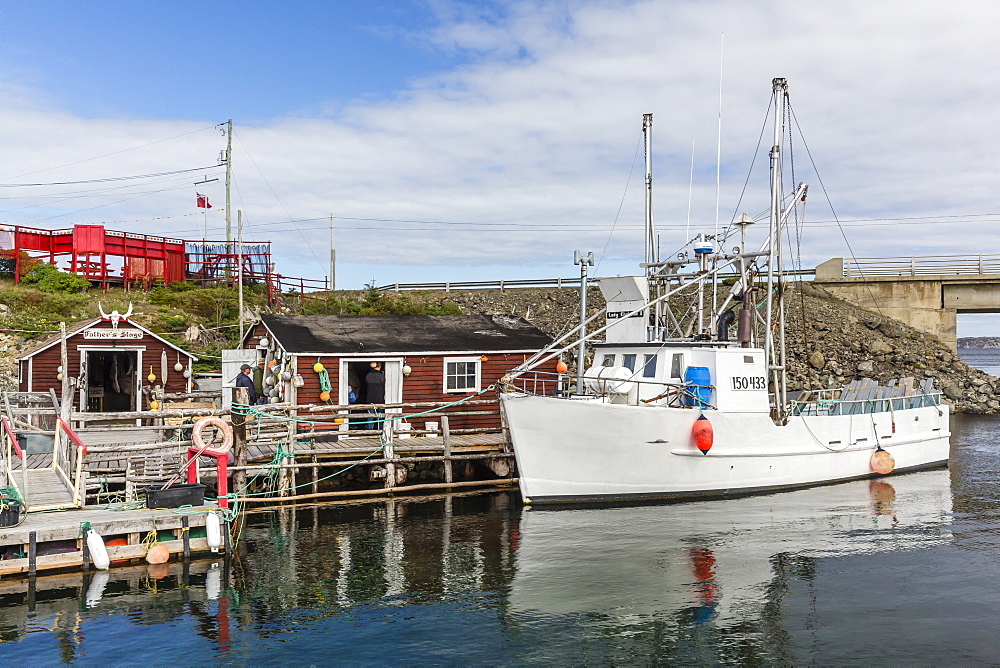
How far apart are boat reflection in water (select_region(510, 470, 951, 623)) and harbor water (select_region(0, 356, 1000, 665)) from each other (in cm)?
6

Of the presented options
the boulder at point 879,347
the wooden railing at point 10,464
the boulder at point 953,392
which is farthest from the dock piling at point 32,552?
the boulder at point 953,392

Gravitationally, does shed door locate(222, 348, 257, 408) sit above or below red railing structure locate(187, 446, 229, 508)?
above

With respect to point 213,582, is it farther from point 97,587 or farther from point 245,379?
point 245,379

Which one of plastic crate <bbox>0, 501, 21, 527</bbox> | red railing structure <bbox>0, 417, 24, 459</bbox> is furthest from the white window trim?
plastic crate <bbox>0, 501, 21, 527</bbox>

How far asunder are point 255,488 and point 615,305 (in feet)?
33.3

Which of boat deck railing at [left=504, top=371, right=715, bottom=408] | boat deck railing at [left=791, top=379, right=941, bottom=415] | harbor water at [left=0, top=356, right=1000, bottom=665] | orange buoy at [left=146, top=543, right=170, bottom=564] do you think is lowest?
harbor water at [left=0, top=356, right=1000, bottom=665]

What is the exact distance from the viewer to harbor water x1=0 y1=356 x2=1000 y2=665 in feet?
35.4

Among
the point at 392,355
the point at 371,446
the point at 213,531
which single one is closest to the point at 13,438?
the point at 213,531

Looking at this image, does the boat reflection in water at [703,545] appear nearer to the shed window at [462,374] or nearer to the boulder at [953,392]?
the shed window at [462,374]

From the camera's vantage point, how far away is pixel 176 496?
14.7m

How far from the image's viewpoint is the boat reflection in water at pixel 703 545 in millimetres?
12789

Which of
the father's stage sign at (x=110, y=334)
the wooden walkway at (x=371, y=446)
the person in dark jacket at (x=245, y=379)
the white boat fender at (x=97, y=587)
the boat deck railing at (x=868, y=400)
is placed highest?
the father's stage sign at (x=110, y=334)

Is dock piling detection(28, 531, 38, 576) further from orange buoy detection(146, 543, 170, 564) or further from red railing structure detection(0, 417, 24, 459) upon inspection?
red railing structure detection(0, 417, 24, 459)

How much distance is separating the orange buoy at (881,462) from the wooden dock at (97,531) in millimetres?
17739
